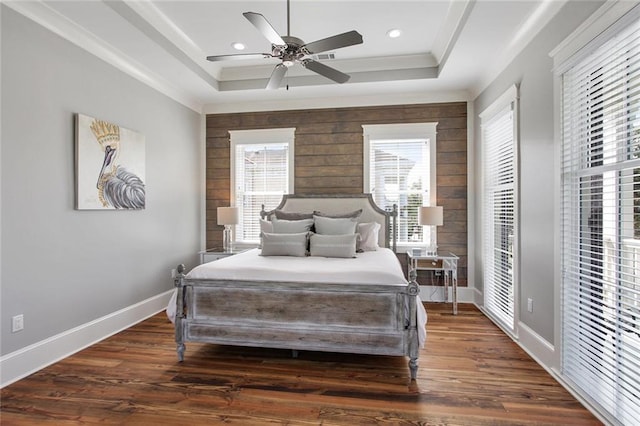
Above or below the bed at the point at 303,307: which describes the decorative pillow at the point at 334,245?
above

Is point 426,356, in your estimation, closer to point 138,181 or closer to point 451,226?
point 451,226

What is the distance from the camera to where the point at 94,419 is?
6.66ft

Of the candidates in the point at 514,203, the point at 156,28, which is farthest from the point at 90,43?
the point at 514,203

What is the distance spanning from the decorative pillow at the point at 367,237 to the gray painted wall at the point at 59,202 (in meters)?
2.52

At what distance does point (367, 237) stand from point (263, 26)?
102 inches

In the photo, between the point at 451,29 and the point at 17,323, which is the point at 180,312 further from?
the point at 451,29

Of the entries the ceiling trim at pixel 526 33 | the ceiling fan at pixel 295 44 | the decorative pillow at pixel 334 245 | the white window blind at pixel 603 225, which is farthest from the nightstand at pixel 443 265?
the ceiling fan at pixel 295 44

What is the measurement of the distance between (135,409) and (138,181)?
2406 millimetres

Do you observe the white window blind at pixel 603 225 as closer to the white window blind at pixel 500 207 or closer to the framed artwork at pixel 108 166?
the white window blind at pixel 500 207

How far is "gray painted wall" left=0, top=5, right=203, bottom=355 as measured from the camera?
2445 mm

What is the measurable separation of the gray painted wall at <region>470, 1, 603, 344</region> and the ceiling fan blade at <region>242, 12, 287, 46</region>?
2.06 meters

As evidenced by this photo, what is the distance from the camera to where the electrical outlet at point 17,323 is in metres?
2.45

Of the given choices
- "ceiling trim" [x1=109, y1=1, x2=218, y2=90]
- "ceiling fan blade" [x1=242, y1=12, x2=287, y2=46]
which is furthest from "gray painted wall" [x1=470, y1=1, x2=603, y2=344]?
"ceiling trim" [x1=109, y1=1, x2=218, y2=90]

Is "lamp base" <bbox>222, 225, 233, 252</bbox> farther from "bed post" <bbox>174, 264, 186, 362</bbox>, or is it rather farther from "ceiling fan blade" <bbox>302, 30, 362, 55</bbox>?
"ceiling fan blade" <bbox>302, 30, 362, 55</bbox>
